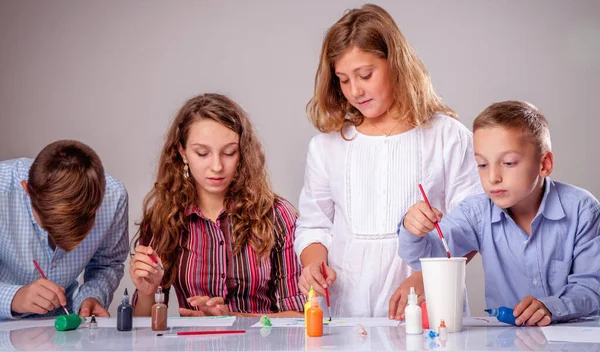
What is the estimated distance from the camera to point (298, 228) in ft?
8.41

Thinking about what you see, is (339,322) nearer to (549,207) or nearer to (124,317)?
(124,317)

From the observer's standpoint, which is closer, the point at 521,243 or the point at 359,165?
the point at 521,243

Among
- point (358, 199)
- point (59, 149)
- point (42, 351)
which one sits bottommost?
point (42, 351)

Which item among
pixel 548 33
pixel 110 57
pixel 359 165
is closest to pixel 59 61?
pixel 110 57

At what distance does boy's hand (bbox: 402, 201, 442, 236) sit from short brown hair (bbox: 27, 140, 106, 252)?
0.98 m

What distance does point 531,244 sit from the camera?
214 cm

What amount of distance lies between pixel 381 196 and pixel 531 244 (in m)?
0.52

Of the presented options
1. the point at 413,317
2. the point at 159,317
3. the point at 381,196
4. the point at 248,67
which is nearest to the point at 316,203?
the point at 381,196

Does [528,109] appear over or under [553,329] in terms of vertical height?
over

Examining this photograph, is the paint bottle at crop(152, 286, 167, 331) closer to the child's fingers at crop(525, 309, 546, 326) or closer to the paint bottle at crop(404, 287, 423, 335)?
the paint bottle at crop(404, 287, 423, 335)

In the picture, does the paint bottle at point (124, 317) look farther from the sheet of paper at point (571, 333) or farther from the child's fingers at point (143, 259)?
the sheet of paper at point (571, 333)

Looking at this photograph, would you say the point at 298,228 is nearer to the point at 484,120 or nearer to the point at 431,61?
the point at 484,120

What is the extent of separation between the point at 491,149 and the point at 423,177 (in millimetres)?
392

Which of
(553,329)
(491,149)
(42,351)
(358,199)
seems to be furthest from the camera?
(358,199)
